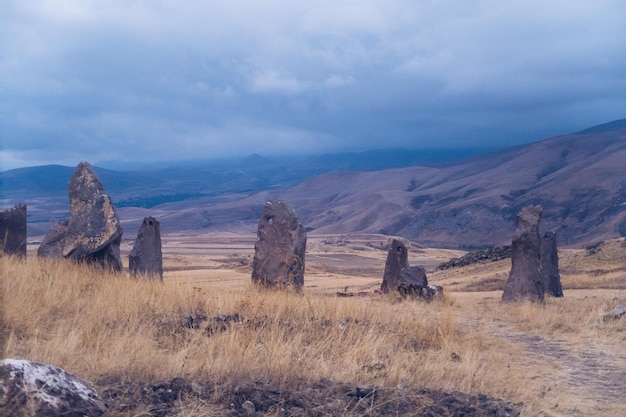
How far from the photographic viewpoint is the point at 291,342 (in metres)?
7.36

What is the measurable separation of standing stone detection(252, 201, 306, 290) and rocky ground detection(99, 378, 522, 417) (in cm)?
748

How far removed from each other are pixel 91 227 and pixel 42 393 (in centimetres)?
954

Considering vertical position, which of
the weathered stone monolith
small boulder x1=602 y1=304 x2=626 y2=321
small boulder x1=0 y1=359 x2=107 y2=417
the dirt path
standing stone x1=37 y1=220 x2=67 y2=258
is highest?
standing stone x1=37 y1=220 x2=67 y2=258

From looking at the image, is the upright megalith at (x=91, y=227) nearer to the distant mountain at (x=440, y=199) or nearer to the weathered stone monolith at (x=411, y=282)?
the weathered stone monolith at (x=411, y=282)

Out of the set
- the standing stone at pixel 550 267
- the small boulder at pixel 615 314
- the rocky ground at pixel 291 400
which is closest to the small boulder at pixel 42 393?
the rocky ground at pixel 291 400

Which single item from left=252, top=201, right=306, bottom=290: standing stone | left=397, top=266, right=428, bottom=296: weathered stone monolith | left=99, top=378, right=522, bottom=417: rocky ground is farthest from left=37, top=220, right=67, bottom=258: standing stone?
left=99, top=378, right=522, bottom=417: rocky ground

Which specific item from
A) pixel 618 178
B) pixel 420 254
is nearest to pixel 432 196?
pixel 618 178

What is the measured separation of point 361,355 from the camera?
7.25m

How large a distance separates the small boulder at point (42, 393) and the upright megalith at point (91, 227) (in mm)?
8930

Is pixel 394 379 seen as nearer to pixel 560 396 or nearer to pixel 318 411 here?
pixel 318 411

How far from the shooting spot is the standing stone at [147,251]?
50.4 ft

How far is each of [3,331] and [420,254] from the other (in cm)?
5975

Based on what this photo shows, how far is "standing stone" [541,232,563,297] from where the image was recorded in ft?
63.2

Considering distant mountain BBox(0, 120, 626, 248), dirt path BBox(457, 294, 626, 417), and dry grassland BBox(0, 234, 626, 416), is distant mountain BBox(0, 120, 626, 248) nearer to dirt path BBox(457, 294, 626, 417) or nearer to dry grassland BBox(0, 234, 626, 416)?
dry grassland BBox(0, 234, 626, 416)
